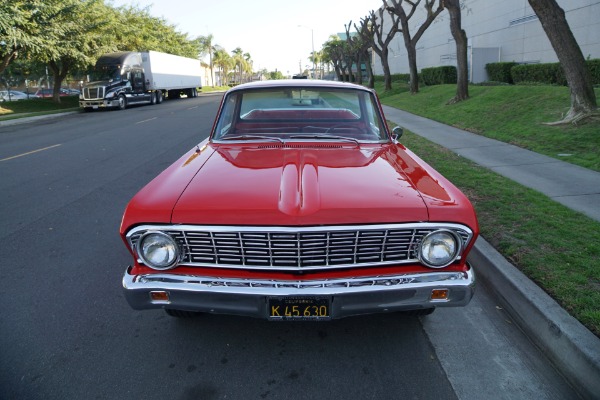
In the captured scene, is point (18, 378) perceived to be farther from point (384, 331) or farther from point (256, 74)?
point (256, 74)

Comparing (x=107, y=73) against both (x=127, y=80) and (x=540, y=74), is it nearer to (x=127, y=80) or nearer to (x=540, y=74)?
(x=127, y=80)

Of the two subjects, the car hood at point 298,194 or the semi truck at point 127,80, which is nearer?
the car hood at point 298,194

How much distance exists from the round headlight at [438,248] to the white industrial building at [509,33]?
Answer: 1938cm

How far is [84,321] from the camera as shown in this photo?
3.33 m

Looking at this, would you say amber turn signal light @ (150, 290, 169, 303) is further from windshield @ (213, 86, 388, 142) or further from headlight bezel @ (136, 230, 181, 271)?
windshield @ (213, 86, 388, 142)

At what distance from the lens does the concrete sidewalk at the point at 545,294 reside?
102 inches

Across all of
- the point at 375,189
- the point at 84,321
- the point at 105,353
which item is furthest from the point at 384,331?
the point at 84,321

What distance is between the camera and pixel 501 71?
22.3m

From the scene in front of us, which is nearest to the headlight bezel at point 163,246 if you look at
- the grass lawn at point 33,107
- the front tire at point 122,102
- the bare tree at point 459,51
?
the bare tree at point 459,51

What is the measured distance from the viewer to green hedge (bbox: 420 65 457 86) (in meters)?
24.9

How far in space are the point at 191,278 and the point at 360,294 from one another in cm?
94

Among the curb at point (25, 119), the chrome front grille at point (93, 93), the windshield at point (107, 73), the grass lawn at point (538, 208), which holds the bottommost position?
the grass lawn at point (538, 208)

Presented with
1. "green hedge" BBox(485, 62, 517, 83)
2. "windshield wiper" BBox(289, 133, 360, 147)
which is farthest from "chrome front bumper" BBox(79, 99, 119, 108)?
"windshield wiper" BBox(289, 133, 360, 147)

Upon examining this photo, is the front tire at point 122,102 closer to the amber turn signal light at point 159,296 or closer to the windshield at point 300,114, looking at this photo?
the windshield at point 300,114
